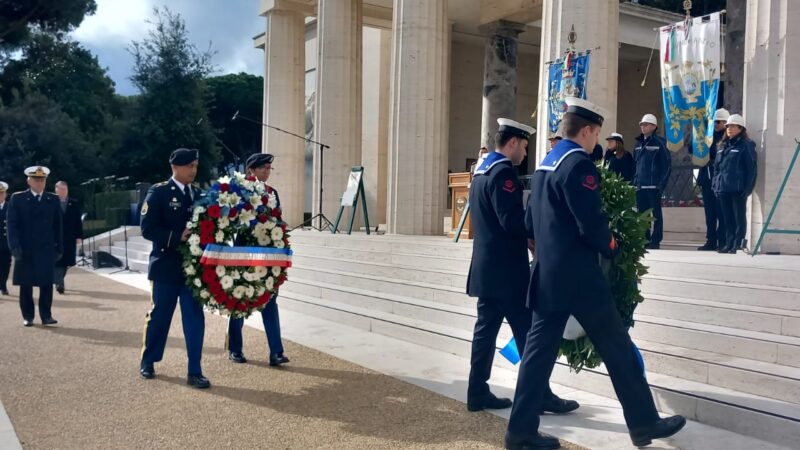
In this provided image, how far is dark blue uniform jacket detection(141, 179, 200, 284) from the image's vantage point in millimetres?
5951

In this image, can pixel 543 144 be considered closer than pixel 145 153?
Yes

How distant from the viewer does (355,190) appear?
47.3ft

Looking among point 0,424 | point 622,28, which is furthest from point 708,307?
point 622,28

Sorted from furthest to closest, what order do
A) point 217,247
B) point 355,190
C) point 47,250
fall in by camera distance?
1. point 355,190
2. point 47,250
3. point 217,247

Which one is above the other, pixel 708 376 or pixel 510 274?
pixel 510 274

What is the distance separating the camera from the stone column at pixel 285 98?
18.2 metres

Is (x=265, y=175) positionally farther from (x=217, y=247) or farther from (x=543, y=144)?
(x=543, y=144)

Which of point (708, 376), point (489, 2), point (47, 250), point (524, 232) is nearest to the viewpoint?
point (524, 232)

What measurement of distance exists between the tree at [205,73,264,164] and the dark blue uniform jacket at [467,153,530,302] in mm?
45271

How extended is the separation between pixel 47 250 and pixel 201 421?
5.33 metres

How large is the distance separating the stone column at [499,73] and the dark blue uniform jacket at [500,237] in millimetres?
13765

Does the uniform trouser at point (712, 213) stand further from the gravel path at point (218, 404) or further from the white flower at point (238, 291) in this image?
the white flower at point (238, 291)

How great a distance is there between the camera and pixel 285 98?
18.5m

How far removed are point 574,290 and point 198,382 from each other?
3.43 metres
